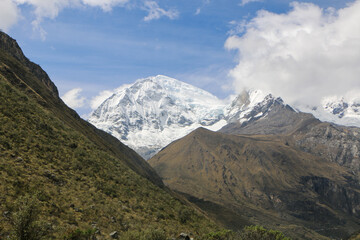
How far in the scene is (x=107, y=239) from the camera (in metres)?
30.0

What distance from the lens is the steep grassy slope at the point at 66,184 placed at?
30.5 metres

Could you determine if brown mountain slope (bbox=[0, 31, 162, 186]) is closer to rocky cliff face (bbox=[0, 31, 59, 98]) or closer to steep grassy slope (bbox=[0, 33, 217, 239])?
rocky cliff face (bbox=[0, 31, 59, 98])

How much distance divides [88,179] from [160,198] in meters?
15.2

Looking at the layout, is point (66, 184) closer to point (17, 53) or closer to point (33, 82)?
point (33, 82)

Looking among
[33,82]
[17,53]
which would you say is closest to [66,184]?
[33,82]

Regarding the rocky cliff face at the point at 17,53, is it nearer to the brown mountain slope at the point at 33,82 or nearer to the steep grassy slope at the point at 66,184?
the brown mountain slope at the point at 33,82

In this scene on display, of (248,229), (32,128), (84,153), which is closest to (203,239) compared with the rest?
(248,229)

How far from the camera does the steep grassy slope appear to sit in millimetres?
30509

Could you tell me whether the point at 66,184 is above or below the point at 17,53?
below

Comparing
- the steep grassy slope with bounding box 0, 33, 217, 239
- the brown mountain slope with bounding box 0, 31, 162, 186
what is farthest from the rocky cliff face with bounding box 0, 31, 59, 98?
the steep grassy slope with bounding box 0, 33, 217, 239

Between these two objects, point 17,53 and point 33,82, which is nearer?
point 33,82

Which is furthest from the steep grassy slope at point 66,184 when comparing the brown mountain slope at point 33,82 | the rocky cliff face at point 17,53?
the rocky cliff face at point 17,53

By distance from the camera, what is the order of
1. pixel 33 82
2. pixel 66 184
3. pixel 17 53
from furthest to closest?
pixel 17 53 → pixel 33 82 → pixel 66 184

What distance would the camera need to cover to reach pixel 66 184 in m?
38.4
